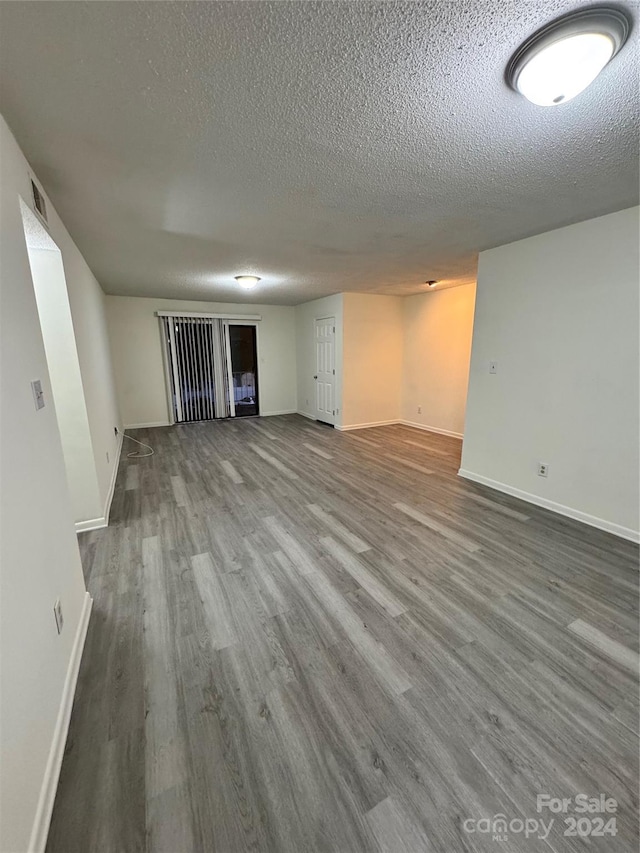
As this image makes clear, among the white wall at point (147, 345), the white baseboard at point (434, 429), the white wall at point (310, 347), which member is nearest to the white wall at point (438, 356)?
the white baseboard at point (434, 429)

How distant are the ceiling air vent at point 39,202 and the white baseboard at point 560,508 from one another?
4.04 m

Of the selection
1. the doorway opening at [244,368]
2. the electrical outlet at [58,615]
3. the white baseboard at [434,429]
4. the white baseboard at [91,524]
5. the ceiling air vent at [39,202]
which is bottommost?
the white baseboard at [91,524]

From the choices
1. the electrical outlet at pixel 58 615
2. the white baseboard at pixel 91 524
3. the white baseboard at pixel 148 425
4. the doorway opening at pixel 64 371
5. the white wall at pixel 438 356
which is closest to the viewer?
the electrical outlet at pixel 58 615

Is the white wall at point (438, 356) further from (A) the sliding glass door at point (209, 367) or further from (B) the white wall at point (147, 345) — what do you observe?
(A) the sliding glass door at point (209, 367)

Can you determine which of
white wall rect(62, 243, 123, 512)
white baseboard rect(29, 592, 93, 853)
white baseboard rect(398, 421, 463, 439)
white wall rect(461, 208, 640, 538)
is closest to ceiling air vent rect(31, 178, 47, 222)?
white wall rect(62, 243, 123, 512)

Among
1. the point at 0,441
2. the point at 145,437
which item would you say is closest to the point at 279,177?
the point at 0,441

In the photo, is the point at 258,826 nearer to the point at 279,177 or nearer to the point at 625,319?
the point at 279,177

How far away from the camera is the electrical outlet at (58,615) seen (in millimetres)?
1330

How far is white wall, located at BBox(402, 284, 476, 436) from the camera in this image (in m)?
5.11

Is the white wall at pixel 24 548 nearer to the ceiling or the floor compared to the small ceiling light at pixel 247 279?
nearer to the floor

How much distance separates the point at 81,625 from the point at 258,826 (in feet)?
4.01

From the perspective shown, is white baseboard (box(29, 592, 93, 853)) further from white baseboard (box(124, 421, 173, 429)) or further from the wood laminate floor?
white baseboard (box(124, 421, 173, 429))

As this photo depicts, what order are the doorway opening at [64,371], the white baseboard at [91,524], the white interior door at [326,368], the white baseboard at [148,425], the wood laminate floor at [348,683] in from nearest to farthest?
1. the wood laminate floor at [348,683]
2. the doorway opening at [64,371]
3. the white baseboard at [91,524]
4. the white interior door at [326,368]
5. the white baseboard at [148,425]

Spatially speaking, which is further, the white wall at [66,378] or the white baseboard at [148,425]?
the white baseboard at [148,425]
